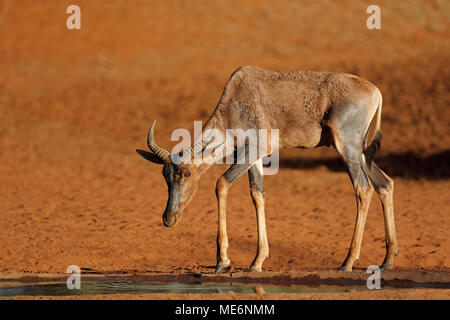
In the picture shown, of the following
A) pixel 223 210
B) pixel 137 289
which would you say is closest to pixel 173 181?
pixel 223 210

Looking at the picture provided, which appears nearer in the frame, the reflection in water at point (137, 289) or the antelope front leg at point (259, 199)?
the reflection in water at point (137, 289)

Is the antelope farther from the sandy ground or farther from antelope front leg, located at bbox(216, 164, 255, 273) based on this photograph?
the sandy ground

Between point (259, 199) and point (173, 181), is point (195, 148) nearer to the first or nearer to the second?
point (173, 181)

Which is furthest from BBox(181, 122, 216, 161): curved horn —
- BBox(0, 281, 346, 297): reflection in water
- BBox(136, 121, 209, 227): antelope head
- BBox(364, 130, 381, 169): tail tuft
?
BBox(364, 130, 381, 169): tail tuft

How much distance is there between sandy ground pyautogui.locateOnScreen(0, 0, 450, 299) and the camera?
11.4 m

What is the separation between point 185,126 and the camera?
68.2ft

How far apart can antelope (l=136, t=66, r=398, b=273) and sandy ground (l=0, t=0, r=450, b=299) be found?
106 centimetres

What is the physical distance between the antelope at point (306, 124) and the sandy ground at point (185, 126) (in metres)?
1.06

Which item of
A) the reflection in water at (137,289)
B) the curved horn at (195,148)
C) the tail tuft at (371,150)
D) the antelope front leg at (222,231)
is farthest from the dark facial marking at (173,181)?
the tail tuft at (371,150)

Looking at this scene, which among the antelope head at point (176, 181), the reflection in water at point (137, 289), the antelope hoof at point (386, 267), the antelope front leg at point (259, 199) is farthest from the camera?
the antelope front leg at point (259, 199)

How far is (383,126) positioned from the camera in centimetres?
2002

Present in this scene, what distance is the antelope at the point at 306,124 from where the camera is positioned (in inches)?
341

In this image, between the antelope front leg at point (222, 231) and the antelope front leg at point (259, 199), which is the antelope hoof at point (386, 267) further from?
the antelope front leg at point (222, 231)

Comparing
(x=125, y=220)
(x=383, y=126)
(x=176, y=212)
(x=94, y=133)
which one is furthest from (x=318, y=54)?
(x=176, y=212)
